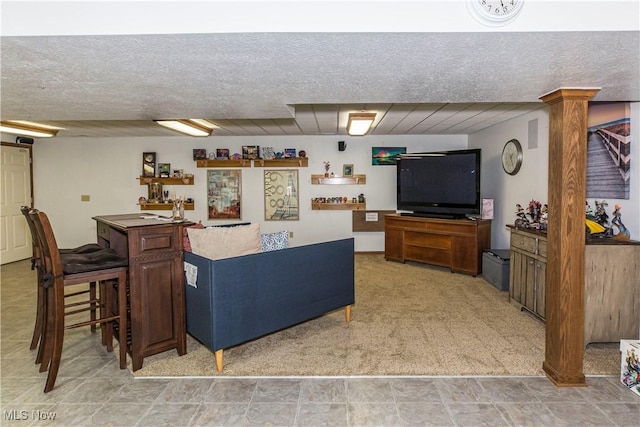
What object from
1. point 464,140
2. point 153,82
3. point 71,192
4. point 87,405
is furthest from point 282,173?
point 87,405

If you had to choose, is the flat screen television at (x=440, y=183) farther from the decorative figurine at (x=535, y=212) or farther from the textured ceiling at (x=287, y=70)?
the textured ceiling at (x=287, y=70)

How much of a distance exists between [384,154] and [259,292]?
4548 millimetres

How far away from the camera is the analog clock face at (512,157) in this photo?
474 centimetres

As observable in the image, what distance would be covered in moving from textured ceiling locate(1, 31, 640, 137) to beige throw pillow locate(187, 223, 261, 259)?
1041mm

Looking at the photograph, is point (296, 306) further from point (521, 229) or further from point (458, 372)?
point (521, 229)

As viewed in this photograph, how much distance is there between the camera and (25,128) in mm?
4512

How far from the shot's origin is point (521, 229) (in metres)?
3.81

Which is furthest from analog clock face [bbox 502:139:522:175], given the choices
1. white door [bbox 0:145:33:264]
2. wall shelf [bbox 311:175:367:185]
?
white door [bbox 0:145:33:264]

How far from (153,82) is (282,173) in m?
4.46

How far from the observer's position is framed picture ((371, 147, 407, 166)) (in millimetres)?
6621

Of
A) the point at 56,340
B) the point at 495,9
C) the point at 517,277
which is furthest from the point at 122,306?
the point at 517,277

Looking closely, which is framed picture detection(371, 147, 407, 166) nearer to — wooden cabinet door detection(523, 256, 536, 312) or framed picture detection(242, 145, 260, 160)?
framed picture detection(242, 145, 260, 160)

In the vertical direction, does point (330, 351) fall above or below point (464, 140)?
below

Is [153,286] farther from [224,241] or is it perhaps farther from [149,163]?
[149,163]
